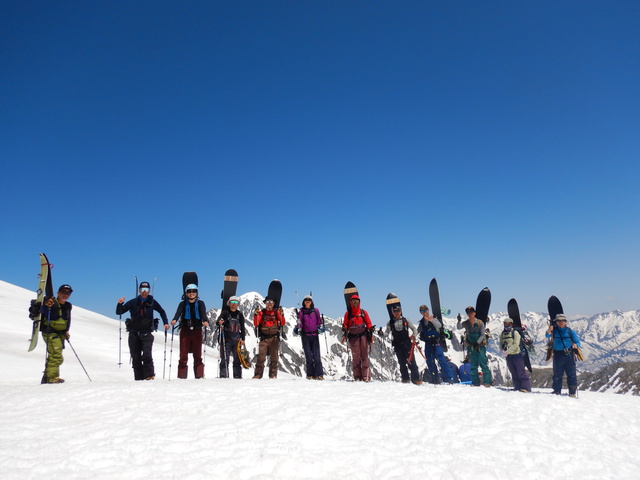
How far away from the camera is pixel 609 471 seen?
20.7ft

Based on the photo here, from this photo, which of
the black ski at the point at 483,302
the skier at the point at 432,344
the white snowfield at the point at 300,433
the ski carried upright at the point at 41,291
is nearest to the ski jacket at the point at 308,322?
the white snowfield at the point at 300,433

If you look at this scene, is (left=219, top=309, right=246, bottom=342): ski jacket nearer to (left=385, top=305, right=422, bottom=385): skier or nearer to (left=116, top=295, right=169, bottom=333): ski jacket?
(left=116, top=295, right=169, bottom=333): ski jacket

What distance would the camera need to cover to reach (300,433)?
6430mm

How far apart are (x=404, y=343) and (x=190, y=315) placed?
725 cm

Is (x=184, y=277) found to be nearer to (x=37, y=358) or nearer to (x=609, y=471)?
(x=37, y=358)

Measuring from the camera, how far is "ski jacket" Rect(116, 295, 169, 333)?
11047mm

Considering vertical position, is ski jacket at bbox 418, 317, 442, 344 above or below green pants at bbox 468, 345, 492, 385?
above

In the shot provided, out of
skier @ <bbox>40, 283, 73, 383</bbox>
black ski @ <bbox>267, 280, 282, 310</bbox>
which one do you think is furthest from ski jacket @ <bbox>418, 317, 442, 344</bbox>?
skier @ <bbox>40, 283, 73, 383</bbox>

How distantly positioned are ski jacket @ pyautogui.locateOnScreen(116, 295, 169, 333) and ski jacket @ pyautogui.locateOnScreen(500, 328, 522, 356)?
11.2 m

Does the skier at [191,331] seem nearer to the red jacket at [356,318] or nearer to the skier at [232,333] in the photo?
the skier at [232,333]

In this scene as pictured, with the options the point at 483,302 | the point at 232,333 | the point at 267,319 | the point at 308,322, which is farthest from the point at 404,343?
the point at 483,302

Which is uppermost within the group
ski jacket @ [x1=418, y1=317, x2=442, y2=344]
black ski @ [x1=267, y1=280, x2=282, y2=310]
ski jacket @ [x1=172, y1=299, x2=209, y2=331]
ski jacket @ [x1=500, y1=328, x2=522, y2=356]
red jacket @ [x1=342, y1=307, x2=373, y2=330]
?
black ski @ [x1=267, y1=280, x2=282, y2=310]

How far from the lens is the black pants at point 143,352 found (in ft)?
36.2

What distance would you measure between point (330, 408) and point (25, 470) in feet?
16.9
